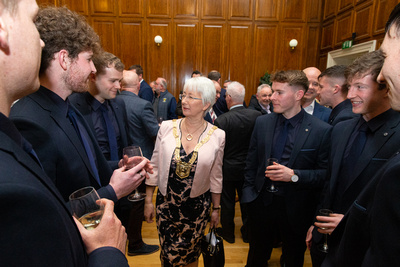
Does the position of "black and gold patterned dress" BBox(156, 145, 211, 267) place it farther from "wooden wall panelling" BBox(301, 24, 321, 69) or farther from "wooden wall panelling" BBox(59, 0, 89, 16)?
"wooden wall panelling" BBox(59, 0, 89, 16)

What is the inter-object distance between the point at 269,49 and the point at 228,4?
6.46 feet

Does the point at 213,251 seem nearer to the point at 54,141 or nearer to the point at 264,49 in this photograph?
the point at 54,141

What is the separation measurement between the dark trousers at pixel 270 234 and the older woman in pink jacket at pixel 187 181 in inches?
17.8

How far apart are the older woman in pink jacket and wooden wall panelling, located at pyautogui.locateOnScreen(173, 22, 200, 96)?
5677 millimetres

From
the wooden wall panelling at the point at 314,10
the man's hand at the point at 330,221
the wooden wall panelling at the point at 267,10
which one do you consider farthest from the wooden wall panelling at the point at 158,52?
the man's hand at the point at 330,221

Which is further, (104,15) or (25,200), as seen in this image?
(104,15)

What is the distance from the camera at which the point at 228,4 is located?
24.3 ft

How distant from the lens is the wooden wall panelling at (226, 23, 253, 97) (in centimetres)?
752

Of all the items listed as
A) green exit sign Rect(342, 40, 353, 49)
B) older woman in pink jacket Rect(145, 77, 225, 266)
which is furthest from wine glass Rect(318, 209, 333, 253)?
green exit sign Rect(342, 40, 353, 49)

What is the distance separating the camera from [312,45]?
756cm

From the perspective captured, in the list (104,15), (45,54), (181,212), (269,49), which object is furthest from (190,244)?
(104,15)

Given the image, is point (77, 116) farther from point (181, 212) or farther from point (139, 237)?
point (139, 237)

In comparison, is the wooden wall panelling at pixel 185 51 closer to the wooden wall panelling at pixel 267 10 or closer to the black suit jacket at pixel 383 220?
the wooden wall panelling at pixel 267 10

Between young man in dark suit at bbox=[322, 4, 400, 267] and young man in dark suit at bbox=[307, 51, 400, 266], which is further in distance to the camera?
young man in dark suit at bbox=[307, 51, 400, 266]
